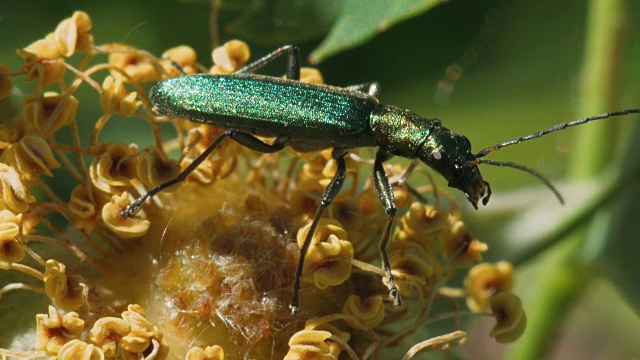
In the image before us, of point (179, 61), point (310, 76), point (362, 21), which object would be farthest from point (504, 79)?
point (179, 61)

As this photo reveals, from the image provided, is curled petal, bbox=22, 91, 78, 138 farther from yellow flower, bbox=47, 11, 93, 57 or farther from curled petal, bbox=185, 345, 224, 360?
curled petal, bbox=185, 345, 224, 360

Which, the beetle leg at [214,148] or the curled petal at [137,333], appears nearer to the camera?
the curled petal at [137,333]

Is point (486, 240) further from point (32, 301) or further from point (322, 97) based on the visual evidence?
point (32, 301)

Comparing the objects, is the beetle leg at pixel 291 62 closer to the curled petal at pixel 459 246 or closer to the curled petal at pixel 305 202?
the curled petal at pixel 305 202

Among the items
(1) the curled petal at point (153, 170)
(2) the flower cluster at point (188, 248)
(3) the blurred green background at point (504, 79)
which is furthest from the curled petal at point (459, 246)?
(1) the curled petal at point (153, 170)

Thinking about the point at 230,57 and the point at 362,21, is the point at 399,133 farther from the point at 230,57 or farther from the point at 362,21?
the point at 230,57

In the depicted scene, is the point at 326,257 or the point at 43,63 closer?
the point at 326,257

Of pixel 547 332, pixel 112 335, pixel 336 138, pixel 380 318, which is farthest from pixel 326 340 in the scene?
pixel 547 332
